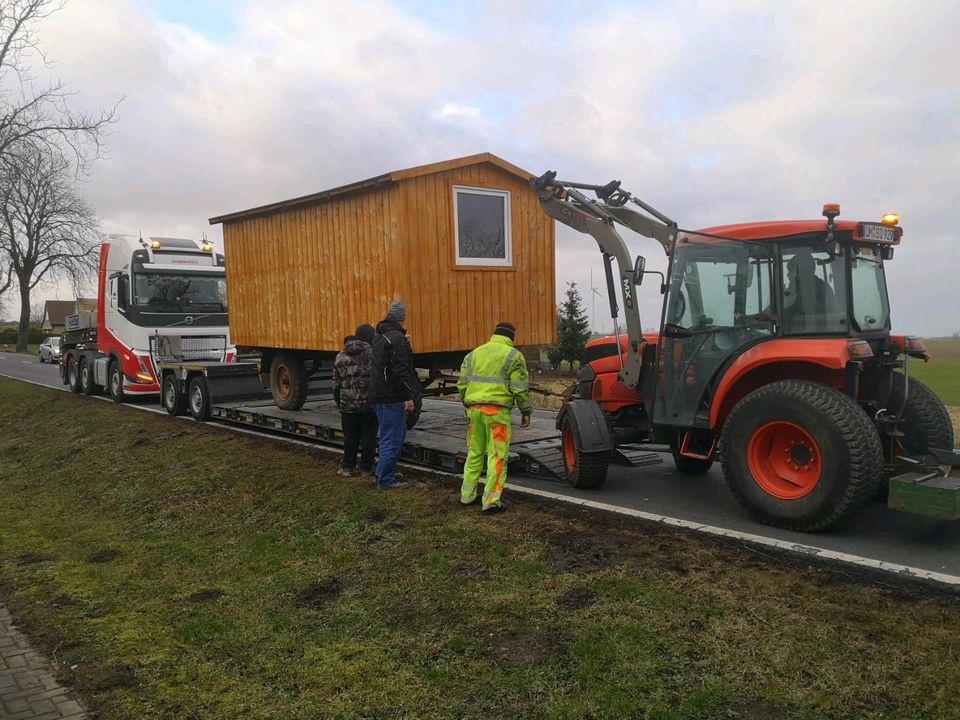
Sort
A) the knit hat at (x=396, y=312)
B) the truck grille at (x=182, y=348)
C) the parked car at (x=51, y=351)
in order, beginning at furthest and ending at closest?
the parked car at (x=51, y=351) → the truck grille at (x=182, y=348) → the knit hat at (x=396, y=312)

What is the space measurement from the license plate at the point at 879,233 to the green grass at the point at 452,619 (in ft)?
8.36

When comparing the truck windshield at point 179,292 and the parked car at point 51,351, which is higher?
the truck windshield at point 179,292

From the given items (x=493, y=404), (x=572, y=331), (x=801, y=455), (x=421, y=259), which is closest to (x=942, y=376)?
(x=572, y=331)

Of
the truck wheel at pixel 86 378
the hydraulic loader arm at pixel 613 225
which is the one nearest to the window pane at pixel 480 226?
the hydraulic loader arm at pixel 613 225

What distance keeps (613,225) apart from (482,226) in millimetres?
2474

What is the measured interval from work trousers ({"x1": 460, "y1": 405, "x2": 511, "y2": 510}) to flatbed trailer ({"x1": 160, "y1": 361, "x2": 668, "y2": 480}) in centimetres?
100

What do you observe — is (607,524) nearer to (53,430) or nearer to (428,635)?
(428,635)

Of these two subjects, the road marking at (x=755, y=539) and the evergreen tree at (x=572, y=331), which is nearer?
the road marking at (x=755, y=539)

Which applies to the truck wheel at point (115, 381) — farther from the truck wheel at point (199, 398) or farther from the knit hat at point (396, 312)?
the knit hat at point (396, 312)

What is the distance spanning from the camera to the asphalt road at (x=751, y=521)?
4773 mm

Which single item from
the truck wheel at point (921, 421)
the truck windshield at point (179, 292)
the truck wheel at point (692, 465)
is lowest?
the truck wheel at point (692, 465)

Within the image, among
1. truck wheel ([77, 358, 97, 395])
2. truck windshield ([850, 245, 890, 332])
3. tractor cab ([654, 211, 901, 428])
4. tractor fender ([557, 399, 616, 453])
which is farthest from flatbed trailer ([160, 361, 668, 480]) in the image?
truck wheel ([77, 358, 97, 395])

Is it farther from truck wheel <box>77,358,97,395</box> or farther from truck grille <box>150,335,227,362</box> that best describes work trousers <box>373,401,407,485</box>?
truck wheel <box>77,358,97,395</box>

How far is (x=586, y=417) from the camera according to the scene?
6723mm
